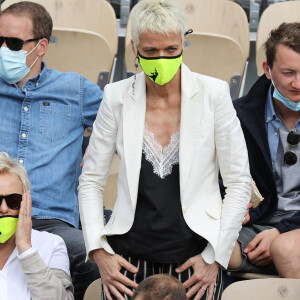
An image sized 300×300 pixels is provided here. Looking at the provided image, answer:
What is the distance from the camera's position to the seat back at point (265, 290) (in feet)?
8.84

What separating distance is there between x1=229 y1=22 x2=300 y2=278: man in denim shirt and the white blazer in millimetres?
460

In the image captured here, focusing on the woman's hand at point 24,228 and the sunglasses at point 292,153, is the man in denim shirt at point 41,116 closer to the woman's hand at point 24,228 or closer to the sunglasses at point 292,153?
the woman's hand at point 24,228

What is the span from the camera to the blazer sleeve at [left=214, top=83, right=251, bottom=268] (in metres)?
2.74

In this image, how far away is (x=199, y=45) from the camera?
4328mm

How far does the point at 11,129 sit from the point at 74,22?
1.31 m

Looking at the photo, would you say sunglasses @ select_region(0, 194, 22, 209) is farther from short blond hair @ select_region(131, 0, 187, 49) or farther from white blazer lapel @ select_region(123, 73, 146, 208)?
short blond hair @ select_region(131, 0, 187, 49)

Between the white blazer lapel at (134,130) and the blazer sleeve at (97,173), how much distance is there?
0.08 metres

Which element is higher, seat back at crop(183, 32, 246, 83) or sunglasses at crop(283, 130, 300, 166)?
seat back at crop(183, 32, 246, 83)

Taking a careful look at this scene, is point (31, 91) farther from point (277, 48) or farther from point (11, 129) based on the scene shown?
point (277, 48)

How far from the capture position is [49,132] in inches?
140

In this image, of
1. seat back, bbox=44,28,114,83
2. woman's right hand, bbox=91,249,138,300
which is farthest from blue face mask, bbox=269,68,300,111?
seat back, bbox=44,28,114,83

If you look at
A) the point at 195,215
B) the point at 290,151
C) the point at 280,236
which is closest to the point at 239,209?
the point at 195,215

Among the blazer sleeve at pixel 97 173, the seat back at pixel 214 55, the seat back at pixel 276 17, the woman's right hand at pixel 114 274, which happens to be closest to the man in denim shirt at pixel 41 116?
the blazer sleeve at pixel 97 173

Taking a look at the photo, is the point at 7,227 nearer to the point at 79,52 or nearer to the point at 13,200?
the point at 13,200
